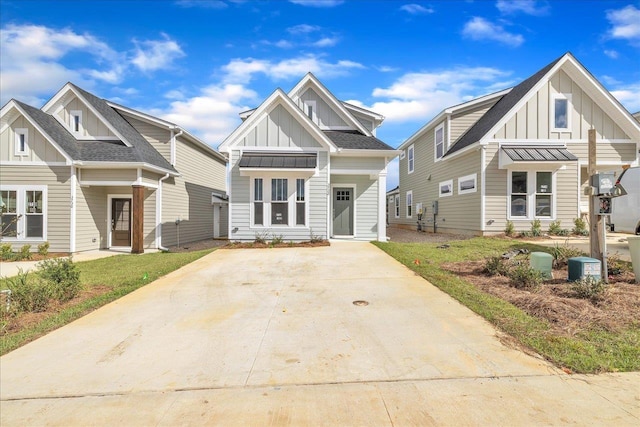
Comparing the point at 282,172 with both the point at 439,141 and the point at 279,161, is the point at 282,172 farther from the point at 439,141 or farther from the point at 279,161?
the point at 439,141

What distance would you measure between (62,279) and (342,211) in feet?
34.9

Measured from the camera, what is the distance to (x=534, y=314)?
4848 millimetres

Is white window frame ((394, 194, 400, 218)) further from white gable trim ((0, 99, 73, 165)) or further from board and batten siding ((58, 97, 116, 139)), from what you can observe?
white gable trim ((0, 99, 73, 165))

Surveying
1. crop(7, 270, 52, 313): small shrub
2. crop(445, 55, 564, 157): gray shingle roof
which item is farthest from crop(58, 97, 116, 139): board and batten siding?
crop(445, 55, 564, 157): gray shingle roof

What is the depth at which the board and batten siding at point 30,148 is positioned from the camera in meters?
12.6

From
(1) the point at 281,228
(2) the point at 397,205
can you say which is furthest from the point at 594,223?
(2) the point at 397,205

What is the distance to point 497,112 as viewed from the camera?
1591 cm

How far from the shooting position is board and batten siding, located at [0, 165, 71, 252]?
41.7 ft

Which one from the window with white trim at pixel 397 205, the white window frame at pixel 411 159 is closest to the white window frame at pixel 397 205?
the window with white trim at pixel 397 205

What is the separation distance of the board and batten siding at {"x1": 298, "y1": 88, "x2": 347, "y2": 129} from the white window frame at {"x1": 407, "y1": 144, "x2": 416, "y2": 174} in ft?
30.0

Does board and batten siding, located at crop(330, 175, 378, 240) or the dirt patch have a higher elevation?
board and batten siding, located at crop(330, 175, 378, 240)

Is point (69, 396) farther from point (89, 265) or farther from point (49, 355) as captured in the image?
point (89, 265)

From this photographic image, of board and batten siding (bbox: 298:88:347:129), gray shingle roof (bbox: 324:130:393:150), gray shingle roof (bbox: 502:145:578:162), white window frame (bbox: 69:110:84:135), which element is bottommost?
gray shingle roof (bbox: 502:145:578:162)

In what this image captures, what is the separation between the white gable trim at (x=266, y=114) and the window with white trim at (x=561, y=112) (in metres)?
9.79
